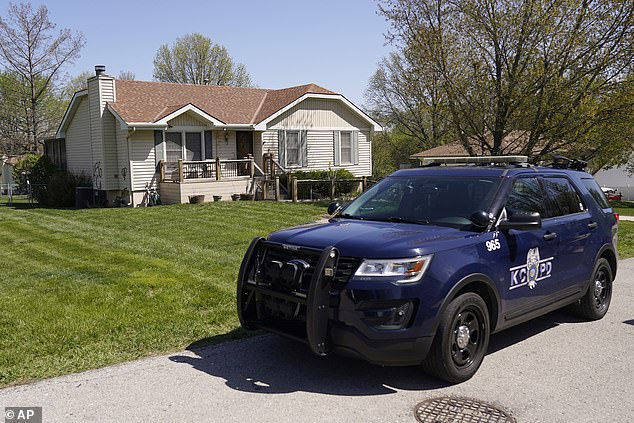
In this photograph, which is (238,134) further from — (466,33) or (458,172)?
(458,172)

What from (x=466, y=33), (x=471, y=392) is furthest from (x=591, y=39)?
(x=471, y=392)

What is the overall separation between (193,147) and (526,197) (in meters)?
19.4

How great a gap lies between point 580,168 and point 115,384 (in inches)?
231

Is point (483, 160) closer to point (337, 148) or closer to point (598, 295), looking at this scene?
point (598, 295)

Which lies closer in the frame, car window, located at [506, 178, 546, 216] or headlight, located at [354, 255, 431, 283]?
headlight, located at [354, 255, 431, 283]

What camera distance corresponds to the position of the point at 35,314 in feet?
22.0

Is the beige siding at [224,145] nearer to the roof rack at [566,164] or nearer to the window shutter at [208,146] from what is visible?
the window shutter at [208,146]

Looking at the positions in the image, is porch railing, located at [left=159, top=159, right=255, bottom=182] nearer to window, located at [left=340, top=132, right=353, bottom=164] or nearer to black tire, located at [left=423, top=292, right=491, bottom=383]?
window, located at [left=340, top=132, right=353, bottom=164]

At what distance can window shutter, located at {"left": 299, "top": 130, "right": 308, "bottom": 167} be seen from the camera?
27.0 meters

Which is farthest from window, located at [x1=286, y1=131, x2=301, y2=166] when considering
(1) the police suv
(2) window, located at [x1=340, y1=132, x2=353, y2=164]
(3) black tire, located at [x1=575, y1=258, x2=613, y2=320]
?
(3) black tire, located at [x1=575, y1=258, x2=613, y2=320]

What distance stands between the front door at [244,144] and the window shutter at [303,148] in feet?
7.58

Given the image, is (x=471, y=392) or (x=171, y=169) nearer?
(x=471, y=392)

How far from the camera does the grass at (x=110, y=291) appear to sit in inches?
225

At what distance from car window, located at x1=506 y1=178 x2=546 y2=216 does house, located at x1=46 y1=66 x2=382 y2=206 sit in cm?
1709
